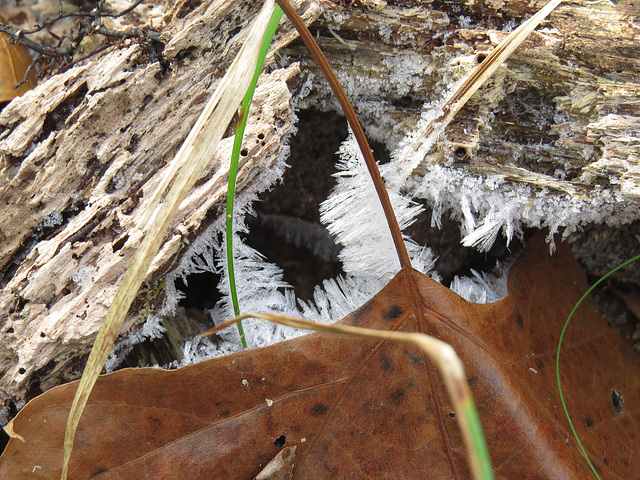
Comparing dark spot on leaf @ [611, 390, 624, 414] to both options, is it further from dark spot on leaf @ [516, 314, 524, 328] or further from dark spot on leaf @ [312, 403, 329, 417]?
dark spot on leaf @ [312, 403, 329, 417]

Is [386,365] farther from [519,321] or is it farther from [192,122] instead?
[192,122]

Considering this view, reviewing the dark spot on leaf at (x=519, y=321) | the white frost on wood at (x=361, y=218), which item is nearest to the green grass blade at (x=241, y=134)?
the white frost on wood at (x=361, y=218)

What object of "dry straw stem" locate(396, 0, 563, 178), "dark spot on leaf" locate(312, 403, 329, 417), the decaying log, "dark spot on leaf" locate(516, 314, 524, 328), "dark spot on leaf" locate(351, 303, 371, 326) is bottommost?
"dark spot on leaf" locate(516, 314, 524, 328)

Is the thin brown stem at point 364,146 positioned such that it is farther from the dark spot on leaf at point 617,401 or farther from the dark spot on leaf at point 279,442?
the dark spot on leaf at point 617,401

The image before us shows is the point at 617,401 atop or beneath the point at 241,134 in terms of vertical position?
beneath

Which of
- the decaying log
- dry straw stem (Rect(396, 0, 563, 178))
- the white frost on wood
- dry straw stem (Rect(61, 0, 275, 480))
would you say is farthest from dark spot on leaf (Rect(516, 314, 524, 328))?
dry straw stem (Rect(61, 0, 275, 480))

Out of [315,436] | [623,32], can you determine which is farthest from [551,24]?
[315,436]

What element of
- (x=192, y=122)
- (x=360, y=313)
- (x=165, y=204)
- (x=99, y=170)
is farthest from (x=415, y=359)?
(x=99, y=170)
